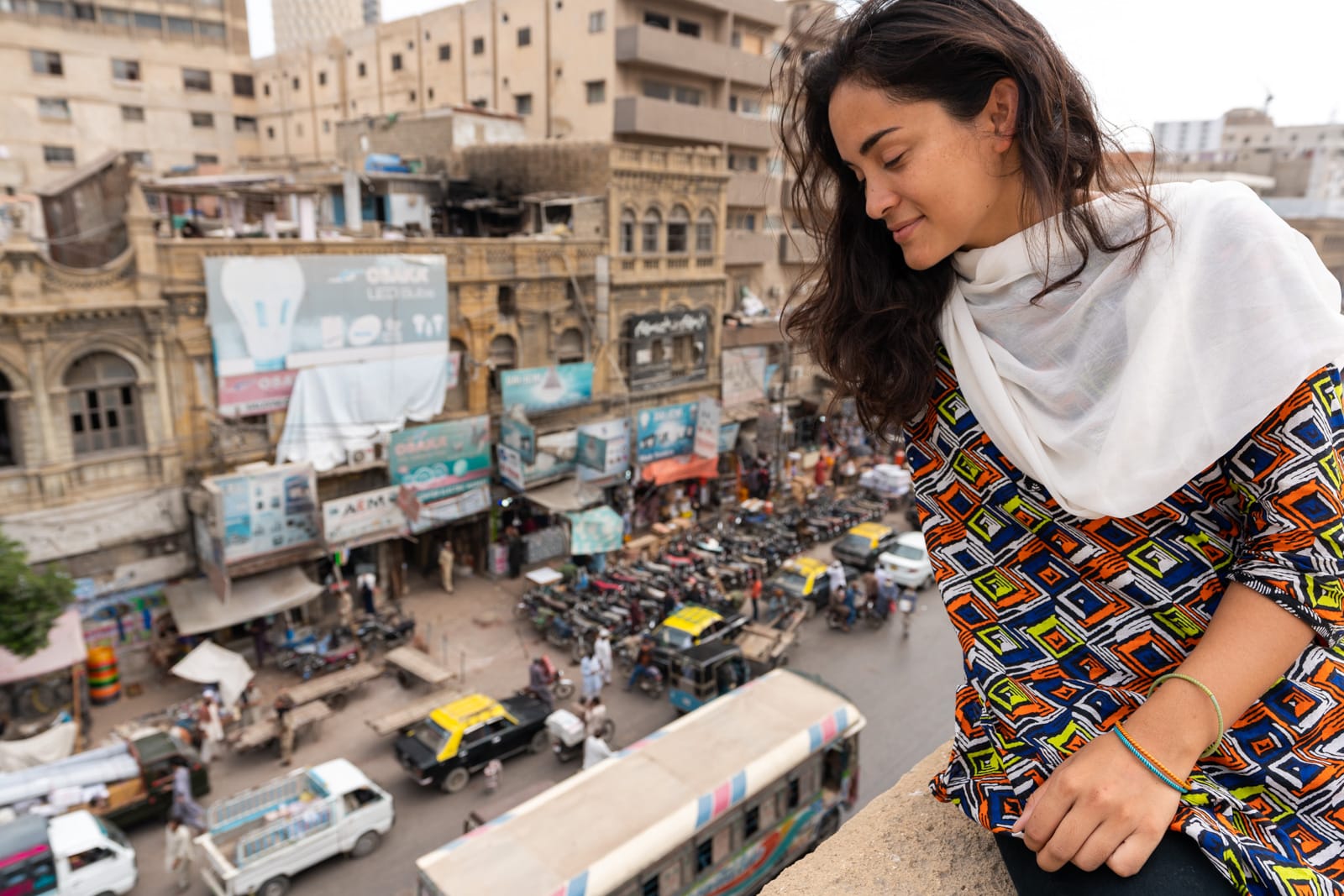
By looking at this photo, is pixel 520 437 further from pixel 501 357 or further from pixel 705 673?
pixel 705 673

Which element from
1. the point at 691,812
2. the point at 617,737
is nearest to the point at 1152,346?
the point at 691,812

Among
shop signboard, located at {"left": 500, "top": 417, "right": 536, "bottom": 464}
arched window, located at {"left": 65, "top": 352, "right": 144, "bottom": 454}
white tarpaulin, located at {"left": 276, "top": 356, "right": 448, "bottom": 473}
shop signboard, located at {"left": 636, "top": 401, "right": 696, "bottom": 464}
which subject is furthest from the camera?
shop signboard, located at {"left": 636, "top": 401, "right": 696, "bottom": 464}

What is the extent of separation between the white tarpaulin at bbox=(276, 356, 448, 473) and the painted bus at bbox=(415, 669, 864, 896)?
10.7m

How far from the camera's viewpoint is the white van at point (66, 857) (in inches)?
Answer: 390

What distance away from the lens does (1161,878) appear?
1.59 metres

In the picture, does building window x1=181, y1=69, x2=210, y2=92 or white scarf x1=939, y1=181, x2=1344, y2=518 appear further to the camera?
building window x1=181, y1=69, x2=210, y2=92

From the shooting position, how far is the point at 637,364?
2433cm

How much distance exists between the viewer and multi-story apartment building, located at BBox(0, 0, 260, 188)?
3231 centimetres

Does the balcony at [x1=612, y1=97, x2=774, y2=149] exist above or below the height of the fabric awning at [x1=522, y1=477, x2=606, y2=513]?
above

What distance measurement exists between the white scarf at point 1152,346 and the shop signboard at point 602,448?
20.1 meters

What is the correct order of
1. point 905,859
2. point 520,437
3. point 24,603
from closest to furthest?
point 905,859
point 24,603
point 520,437

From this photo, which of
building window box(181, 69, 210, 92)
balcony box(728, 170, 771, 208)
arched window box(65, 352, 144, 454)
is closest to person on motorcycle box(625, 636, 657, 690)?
arched window box(65, 352, 144, 454)

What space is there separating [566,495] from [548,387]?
8.99ft

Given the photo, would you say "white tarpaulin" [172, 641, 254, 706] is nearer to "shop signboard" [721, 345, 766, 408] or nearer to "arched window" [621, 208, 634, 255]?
"arched window" [621, 208, 634, 255]
